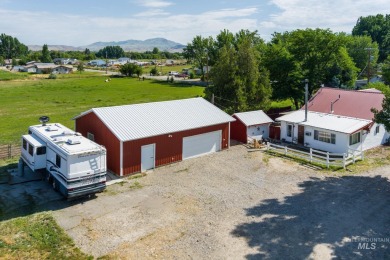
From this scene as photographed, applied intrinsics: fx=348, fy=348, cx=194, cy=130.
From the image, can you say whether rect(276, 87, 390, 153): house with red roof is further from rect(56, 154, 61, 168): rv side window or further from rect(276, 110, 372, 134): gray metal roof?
rect(56, 154, 61, 168): rv side window

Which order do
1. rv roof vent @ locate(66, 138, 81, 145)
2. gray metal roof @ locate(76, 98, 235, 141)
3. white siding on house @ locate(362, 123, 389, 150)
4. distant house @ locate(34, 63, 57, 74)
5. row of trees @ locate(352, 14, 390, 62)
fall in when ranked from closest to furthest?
1. rv roof vent @ locate(66, 138, 81, 145)
2. gray metal roof @ locate(76, 98, 235, 141)
3. white siding on house @ locate(362, 123, 389, 150)
4. row of trees @ locate(352, 14, 390, 62)
5. distant house @ locate(34, 63, 57, 74)

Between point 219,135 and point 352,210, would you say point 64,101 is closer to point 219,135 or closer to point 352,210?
point 219,135

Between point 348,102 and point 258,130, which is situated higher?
point 348,102

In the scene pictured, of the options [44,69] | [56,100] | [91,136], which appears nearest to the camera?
[91,136]

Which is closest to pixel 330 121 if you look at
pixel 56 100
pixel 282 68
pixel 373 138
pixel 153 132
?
pixel 373 138

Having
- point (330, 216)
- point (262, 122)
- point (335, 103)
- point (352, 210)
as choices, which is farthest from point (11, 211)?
point (335, 103)

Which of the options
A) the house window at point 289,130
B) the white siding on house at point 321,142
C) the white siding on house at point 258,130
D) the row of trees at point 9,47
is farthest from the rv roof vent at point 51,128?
the row of trees at point 9,47

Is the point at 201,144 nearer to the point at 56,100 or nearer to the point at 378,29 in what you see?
the point at 56,100

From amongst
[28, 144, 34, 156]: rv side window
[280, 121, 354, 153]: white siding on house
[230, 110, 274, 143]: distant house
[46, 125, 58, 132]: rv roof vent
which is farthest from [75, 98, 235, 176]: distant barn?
[280, 121, 354, 153]: white siding on house
